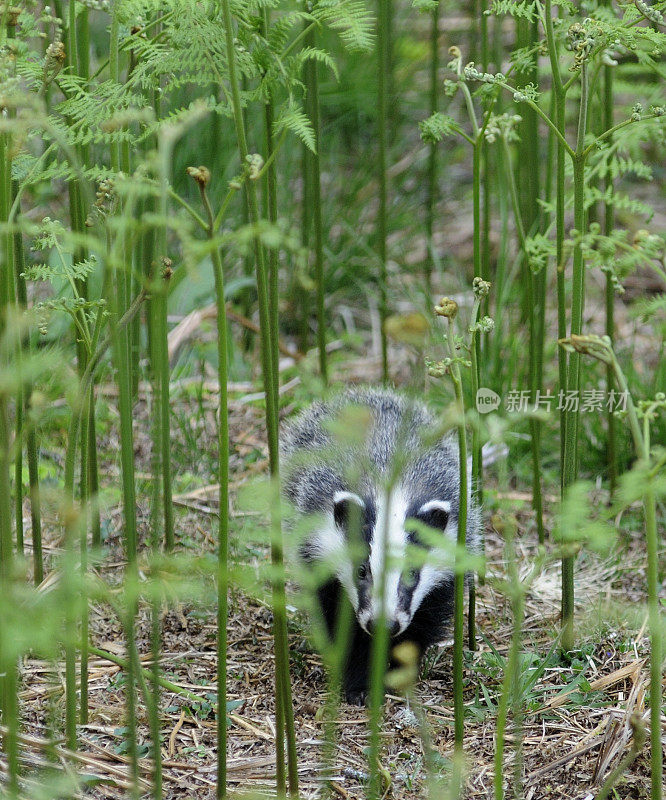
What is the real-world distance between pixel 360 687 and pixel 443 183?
4.82 metres

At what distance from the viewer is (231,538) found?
386 cm

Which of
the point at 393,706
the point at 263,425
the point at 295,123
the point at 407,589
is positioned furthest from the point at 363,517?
the point at 263,425

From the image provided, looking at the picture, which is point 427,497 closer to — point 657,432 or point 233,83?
point 657,432

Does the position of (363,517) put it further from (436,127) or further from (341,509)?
(436,127)

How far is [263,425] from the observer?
489 centimetres

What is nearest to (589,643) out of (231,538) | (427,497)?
(427,497)

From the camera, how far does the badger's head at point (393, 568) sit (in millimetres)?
2861

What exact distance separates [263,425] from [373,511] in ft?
6.03

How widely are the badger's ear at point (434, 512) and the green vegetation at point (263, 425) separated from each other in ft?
0.60

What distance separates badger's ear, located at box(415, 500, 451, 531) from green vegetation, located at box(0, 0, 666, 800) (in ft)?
0.60

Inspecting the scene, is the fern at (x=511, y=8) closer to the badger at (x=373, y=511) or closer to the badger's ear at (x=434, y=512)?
the badger at (x=373, y=511)

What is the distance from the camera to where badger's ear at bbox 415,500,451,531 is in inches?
125

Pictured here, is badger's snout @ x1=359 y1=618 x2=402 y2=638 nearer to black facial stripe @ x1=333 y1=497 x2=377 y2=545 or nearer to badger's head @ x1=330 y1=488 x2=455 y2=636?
badger's head @ x1=330 y1=488 x2=455 y2=636

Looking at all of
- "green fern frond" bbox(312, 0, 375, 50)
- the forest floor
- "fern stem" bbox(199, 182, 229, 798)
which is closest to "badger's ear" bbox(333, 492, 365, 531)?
the forest floor
